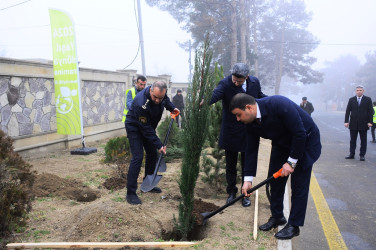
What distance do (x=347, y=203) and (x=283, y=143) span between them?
88.8 inches

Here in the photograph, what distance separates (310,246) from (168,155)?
4.65 meters

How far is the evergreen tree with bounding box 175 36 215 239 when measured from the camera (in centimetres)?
328

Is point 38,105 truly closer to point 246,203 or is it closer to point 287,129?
point 246,203

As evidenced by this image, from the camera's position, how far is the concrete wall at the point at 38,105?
7.07 m

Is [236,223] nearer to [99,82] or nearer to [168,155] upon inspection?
[168,155]

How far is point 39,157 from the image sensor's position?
25.3ft

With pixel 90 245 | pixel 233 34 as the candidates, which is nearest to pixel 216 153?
pixel 90 245

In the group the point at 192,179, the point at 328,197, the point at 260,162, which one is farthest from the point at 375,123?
the point at 192,179

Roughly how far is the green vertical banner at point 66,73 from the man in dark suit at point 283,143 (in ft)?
19.5

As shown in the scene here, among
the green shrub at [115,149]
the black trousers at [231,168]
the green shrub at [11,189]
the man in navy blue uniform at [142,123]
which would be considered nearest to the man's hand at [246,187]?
the black trousers at [231,168]

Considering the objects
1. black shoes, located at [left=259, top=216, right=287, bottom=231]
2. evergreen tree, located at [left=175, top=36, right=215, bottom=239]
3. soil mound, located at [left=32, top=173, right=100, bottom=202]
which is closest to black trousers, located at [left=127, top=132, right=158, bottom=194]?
soil mound, located at [left=32, top=173, right=100, bottom=202]

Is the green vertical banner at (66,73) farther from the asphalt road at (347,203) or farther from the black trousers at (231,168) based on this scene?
the asphalt road at (347,203)

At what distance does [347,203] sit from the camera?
473 centimetres

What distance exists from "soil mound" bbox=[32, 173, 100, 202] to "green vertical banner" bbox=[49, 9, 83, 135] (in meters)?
3.14
